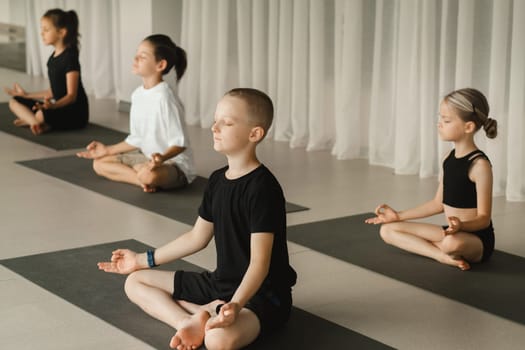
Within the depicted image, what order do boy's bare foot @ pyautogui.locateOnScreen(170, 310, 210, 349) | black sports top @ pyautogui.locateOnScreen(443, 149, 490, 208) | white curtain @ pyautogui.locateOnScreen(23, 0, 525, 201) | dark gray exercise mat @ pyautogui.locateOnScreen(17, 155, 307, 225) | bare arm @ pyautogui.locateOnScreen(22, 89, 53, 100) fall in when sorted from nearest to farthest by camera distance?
boy's bare foot @ pyautogui.locateOnScreen(170, 310, 210, 349), black sports top @ pyautogui.locateOnScreen(443, 149, 490, 208), dark gray exercise mat @ pyautogui.locateOnScreen(17, 155, 307, 225), white curtain @ pyautogui.locateOnScreen(23, 0, 525, 201), bare arm @ pyautogui.locateOnScreen(22, 89, 53, 100)

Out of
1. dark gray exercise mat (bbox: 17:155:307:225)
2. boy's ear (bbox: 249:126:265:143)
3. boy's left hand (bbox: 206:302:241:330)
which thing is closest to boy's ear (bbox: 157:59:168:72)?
dark gray exercise mat (bbox: 17:155:307:225)

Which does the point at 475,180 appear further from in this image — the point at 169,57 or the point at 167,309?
the point at 169,57

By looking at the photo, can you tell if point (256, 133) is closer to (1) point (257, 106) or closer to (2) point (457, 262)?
(1) point (257, 106)

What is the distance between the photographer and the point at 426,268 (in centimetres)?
319

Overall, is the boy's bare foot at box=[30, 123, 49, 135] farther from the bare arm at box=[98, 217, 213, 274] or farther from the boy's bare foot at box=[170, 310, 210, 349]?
the boy's bare foot at box=[170, 310, 210, 349]

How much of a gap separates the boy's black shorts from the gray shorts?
5.18 ft

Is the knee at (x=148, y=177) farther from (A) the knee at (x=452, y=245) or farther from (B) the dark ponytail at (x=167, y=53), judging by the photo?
(A) the knee at (x=452, y=245)

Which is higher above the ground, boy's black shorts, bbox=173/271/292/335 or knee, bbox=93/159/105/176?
boy's black shorts, bbox=173/271/292/335

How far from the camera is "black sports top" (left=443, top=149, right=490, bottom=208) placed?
316 cm

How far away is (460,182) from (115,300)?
1232mm

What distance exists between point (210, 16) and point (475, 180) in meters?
3.00

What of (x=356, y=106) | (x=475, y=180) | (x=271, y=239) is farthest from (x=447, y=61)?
(x=271, y=239)

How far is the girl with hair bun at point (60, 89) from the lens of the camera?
531 centimetres

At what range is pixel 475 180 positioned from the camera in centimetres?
313
